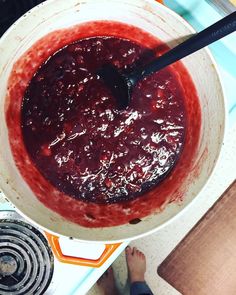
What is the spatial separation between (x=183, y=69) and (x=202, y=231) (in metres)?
0.78

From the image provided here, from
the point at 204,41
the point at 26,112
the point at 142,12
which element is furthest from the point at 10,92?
the point at 204,41

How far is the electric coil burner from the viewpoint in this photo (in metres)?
1.08

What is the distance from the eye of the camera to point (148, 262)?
64.5 inches

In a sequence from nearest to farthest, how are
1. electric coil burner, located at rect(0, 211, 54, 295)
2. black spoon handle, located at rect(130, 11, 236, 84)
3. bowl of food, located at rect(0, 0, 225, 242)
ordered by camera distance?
black spoon handle, located at rect(130, 11, 236, 84), bowl of food, located at rect(0, 0, 225, 242), electric coil burner, located at rect(0, 211, 54, 295)

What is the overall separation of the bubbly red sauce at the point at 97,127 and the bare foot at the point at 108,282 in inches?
27.5

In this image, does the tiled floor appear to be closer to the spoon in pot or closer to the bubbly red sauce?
the bubbly red sauce

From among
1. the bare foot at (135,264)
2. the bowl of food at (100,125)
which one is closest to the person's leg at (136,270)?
the bare foot at (135,264)

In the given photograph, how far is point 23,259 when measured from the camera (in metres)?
1.09

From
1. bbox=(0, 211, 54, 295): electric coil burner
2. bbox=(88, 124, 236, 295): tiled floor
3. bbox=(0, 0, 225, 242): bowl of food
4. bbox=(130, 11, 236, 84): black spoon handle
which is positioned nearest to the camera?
bbox=(130, 11, 236, 84): black spoon handle

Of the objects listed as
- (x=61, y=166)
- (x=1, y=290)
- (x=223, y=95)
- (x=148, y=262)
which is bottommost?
(x=1, y=290)

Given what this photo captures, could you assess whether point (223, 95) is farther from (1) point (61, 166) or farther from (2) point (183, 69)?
(1) point (61, 166)

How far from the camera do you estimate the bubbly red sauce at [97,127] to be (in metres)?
0.94

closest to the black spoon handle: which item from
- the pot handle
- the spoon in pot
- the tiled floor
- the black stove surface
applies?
the spoon in pot

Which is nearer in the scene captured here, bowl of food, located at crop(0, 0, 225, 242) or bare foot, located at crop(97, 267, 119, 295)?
bowl of food, located at crop(0, 0, 225, 242)
